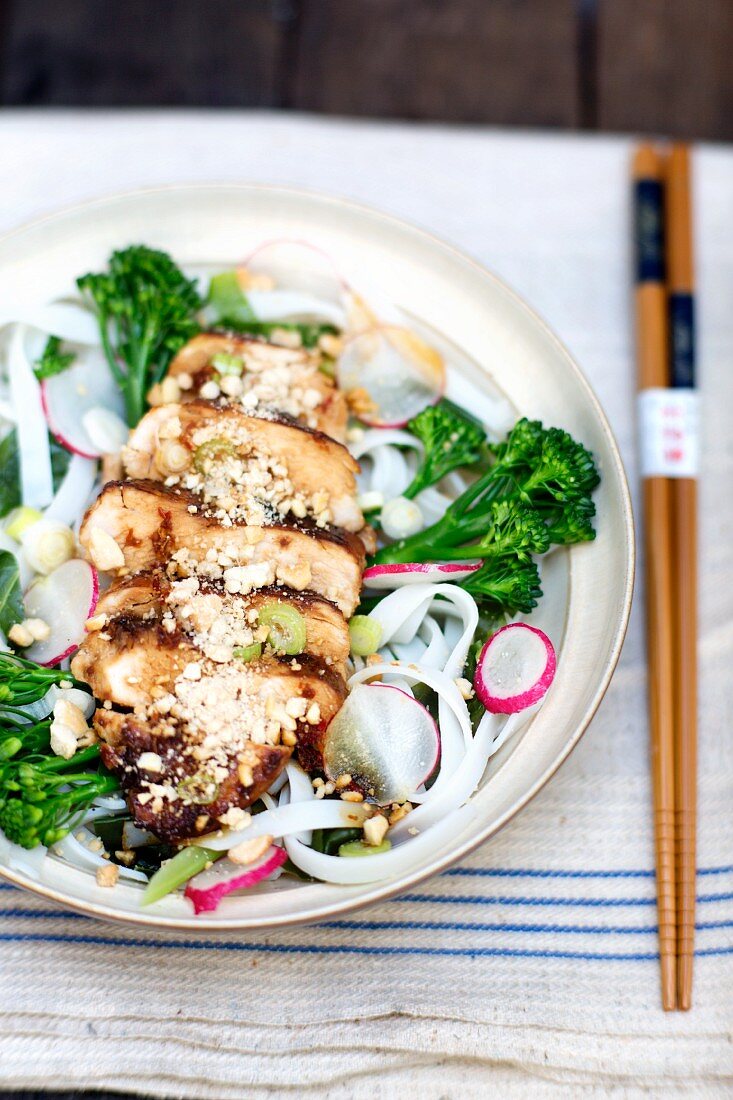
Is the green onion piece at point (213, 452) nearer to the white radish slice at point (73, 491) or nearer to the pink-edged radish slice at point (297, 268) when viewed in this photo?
the white radish slice at point (73, 491)

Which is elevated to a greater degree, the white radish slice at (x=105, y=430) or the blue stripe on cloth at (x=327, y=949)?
the white radish slice at (x=105, y=430)

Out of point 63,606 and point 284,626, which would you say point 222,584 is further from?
point 63,606

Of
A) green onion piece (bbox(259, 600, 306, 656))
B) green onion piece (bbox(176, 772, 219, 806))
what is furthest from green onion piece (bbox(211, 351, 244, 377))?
green onion piece (bbox(176, 772, 219, 806))

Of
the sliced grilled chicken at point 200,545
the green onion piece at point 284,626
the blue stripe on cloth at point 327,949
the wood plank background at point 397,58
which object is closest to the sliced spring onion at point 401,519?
the sliced grilled chicken at point 200,545

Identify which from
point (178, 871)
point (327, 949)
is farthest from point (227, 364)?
point (327, 949)

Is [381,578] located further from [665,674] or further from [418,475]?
[665,674]

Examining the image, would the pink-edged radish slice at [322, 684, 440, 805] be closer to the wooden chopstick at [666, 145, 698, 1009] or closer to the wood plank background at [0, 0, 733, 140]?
the wooden chopstick at [666, 145, 698, 1009]

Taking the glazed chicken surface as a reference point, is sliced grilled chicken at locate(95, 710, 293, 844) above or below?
below
